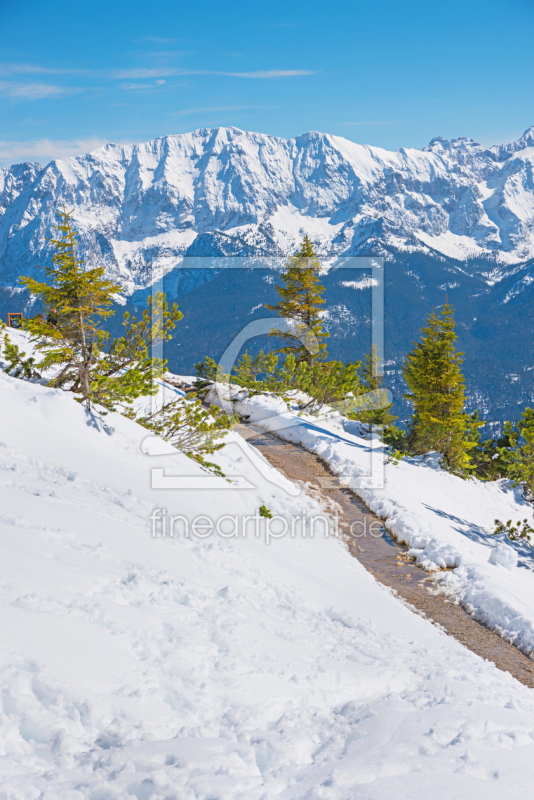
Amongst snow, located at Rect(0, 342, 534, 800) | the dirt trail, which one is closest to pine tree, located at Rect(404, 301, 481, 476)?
the dirt trail

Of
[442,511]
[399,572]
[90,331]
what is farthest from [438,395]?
[90,331]

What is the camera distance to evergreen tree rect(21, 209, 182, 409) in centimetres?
1094

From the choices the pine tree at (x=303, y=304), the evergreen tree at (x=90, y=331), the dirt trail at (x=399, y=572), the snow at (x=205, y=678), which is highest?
the pine tree at (x=303, y=304)

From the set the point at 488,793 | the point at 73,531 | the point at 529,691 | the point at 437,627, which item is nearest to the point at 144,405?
the point at 73,531

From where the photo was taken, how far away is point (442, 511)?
1608 cm

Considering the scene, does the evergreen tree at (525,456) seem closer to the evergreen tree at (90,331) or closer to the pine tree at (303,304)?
the evergreen tree at (90,331)

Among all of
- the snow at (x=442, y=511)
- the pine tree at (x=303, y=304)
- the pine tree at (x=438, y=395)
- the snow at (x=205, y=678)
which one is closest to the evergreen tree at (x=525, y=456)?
the snow at (x=442, y=511)

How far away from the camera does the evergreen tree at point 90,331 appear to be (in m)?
10.9

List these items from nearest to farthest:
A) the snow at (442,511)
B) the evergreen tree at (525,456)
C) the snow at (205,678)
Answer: the snow at (205,678) → the snow at (442,511) → the evergreen tree at (525,456)

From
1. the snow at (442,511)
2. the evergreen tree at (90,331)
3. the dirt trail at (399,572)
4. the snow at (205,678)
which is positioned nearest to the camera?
the snow at (205,678)

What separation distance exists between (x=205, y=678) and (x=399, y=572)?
7.16 metres

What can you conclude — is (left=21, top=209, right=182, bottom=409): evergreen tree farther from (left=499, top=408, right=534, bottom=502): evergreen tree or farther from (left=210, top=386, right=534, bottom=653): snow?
(left=499, top=408, right=534, bottom=502): evergreen tree

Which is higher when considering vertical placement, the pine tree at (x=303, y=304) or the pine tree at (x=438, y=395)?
the pine tree at (x=303, y=304)

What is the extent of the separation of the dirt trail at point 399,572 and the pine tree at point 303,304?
11.1 metres
